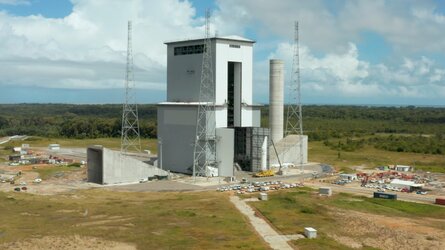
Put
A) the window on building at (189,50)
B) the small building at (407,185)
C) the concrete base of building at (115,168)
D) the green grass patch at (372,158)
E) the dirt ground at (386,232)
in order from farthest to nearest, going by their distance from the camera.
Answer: the green grass patch at (372,158)
the window on building at (189,50)
the concrete base of building at (115,168)
the small building at (407,185)
the dirt ground at (386,232)

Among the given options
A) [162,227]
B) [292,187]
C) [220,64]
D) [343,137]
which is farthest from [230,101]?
[343,137]

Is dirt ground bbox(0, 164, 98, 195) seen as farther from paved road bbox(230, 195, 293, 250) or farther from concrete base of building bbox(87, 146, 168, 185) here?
paved road bbox(230, 195, 293, 250)

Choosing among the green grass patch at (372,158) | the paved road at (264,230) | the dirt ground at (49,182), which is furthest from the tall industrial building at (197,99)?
the paved road at (264,230)

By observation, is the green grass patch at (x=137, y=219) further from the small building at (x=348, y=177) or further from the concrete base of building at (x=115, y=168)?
the small building at (x=348, y=177)

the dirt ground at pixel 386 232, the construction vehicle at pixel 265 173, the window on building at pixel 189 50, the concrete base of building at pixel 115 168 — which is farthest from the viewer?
the window on building at pixel 189 50

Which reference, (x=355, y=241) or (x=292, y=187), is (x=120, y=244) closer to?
(x=355, y=241)

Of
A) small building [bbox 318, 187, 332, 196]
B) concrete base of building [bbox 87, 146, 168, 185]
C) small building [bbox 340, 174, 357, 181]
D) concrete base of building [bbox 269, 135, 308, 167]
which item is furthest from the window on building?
small building [bbox 318, 187, 332, 196]

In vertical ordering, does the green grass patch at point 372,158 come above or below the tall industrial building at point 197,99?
below
